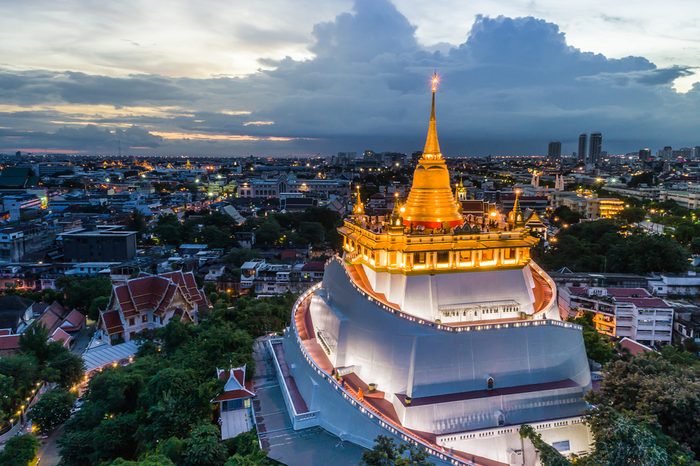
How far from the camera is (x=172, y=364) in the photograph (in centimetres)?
2420

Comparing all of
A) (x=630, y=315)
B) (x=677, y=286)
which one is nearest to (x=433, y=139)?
(x=630, y=315)

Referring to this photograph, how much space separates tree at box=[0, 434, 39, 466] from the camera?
18891 millimetres

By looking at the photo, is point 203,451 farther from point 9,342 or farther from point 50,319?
point 50,319

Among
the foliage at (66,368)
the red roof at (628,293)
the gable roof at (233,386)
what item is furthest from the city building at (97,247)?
the red roof at (628,293)

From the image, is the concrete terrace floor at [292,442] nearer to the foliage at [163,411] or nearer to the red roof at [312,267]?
the foliage at [163,411]

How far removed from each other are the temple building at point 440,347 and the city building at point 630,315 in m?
12.8

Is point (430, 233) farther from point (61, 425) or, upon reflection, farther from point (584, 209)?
point (584, 209)

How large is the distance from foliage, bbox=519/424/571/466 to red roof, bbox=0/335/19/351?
96.2ft

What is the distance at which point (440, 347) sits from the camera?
639 inches

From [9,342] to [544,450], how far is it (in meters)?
30.7

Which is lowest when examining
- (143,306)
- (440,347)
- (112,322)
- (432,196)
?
(112,322)

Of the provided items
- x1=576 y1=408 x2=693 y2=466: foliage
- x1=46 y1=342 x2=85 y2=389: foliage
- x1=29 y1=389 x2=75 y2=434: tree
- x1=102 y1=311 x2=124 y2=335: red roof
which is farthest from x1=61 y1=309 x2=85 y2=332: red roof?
x1=576 y1=408 x2=693 y2=466: foliage

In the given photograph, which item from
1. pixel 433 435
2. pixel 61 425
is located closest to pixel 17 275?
pixel 61 425

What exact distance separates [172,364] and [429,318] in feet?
46.4
